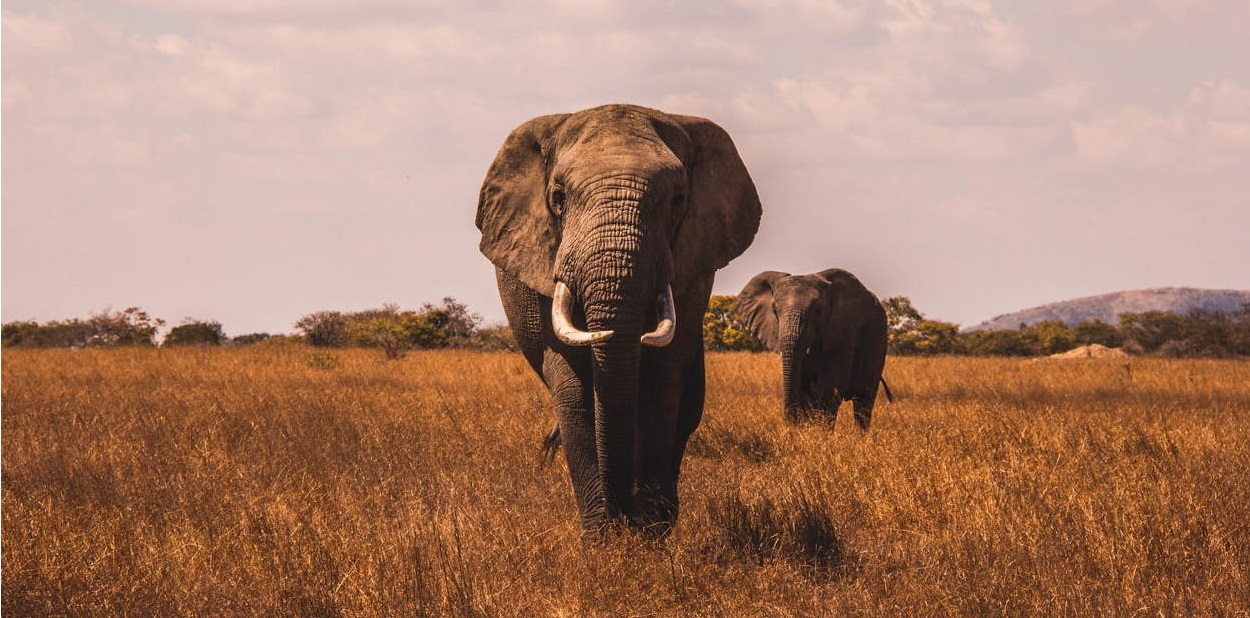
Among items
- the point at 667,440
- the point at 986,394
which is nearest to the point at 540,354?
the point at 667,440

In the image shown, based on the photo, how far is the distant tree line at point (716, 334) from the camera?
114 feet

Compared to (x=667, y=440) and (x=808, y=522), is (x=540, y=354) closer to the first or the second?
(x=667, y=440)

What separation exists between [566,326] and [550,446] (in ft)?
10.6

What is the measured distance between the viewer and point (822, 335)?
13.3 m

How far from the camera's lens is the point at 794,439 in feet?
34.4

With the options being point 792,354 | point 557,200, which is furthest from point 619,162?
point 792,354

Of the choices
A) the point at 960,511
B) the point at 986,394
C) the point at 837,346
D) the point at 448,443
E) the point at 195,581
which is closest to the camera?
the point at 195,581

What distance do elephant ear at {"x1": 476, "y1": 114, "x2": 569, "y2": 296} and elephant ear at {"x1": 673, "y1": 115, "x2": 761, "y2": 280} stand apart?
2.03 ft

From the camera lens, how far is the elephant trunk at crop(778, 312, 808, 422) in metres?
12.4

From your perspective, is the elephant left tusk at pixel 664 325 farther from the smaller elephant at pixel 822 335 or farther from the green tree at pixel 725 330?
the green tree at pixel 725 330

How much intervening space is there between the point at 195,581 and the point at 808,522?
288cm

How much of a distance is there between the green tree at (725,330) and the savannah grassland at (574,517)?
103 feet

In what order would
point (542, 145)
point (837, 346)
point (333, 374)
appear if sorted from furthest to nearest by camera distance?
point (333, 374) → point (837, 346) → point (542, 145)

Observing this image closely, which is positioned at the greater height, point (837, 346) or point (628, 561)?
point (837, 346)
